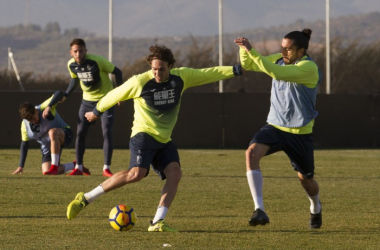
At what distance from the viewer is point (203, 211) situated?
9977mm

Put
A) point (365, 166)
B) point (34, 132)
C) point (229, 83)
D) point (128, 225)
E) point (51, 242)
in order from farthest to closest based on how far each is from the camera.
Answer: point (229, 83)
point (365, 166)
point (34, 132)
point (128, 225)
point (51, 242)

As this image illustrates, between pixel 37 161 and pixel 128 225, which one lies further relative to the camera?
pixel 37 161

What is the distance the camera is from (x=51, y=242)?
24.3 feet

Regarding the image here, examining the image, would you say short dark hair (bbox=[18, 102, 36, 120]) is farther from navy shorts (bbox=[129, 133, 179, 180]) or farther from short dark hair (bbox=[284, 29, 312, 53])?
short dark hair (bbox=[284, 29, 312, 53])

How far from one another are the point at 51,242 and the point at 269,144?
239cm

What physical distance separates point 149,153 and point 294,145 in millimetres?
1390

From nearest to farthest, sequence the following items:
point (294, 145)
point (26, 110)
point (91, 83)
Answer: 1. point (294, 145)
2. point (26, 110)
3. point (91, 83)

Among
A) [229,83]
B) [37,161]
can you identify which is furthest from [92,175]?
[229,83]

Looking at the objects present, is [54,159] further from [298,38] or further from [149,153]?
[298,38]

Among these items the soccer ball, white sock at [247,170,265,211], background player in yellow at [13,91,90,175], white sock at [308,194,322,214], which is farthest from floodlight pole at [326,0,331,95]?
the soccer ball

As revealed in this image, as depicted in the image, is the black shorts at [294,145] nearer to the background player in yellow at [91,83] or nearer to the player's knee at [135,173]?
the player's knee at [135,173]

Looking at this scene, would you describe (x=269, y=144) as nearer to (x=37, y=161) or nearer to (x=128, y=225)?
(x=128, y=225)

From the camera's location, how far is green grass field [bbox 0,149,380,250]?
757 centimetres

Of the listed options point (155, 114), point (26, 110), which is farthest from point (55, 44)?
point (155, 114)
